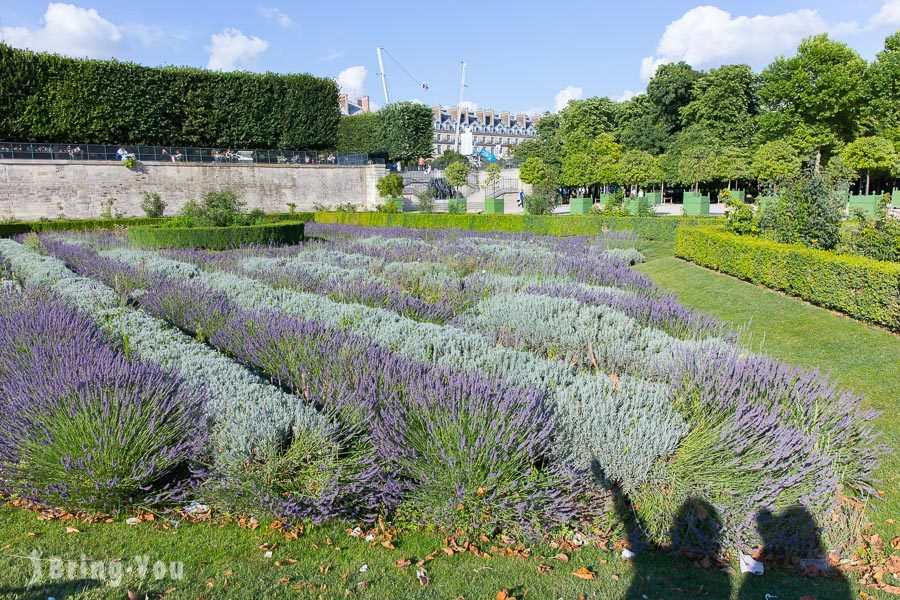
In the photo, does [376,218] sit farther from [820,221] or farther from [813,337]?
[813,337]

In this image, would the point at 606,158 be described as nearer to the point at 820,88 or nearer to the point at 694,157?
the point at 694,157

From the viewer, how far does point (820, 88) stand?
3603cm

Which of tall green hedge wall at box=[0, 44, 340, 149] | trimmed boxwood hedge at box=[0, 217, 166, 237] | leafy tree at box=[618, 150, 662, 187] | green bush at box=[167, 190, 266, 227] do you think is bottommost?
trimmed boxwood hedge at box=[0, 217, 166, 237]

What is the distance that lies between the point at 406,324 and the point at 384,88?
84.7 meters

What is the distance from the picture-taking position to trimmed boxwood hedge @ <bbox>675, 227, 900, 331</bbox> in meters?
6.91

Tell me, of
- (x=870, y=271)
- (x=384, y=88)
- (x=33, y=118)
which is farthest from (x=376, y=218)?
(x=384, y=88)

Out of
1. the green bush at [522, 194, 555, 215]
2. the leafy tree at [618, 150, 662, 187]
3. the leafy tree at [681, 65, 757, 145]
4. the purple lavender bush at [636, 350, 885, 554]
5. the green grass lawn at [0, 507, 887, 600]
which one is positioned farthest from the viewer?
the leafy tree at [681, 65, 757, 145]

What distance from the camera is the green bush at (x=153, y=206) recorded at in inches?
1017

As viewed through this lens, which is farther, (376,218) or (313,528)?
(376,218)

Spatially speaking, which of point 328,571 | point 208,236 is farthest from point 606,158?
point 328,571

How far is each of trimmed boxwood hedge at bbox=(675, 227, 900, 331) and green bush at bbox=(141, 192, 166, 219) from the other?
2313 cm

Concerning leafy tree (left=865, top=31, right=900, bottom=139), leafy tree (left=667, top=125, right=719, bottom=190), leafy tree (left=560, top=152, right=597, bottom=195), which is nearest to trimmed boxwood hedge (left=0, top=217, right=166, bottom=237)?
leafy tree (left=560, top=152, right=597, bottom=195)

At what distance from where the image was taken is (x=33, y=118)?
2547 cm

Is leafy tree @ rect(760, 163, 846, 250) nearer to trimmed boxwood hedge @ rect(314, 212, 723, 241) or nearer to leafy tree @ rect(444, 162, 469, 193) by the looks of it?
trimmed boxwood hedge @ rect(314, 212, 723, 241)
